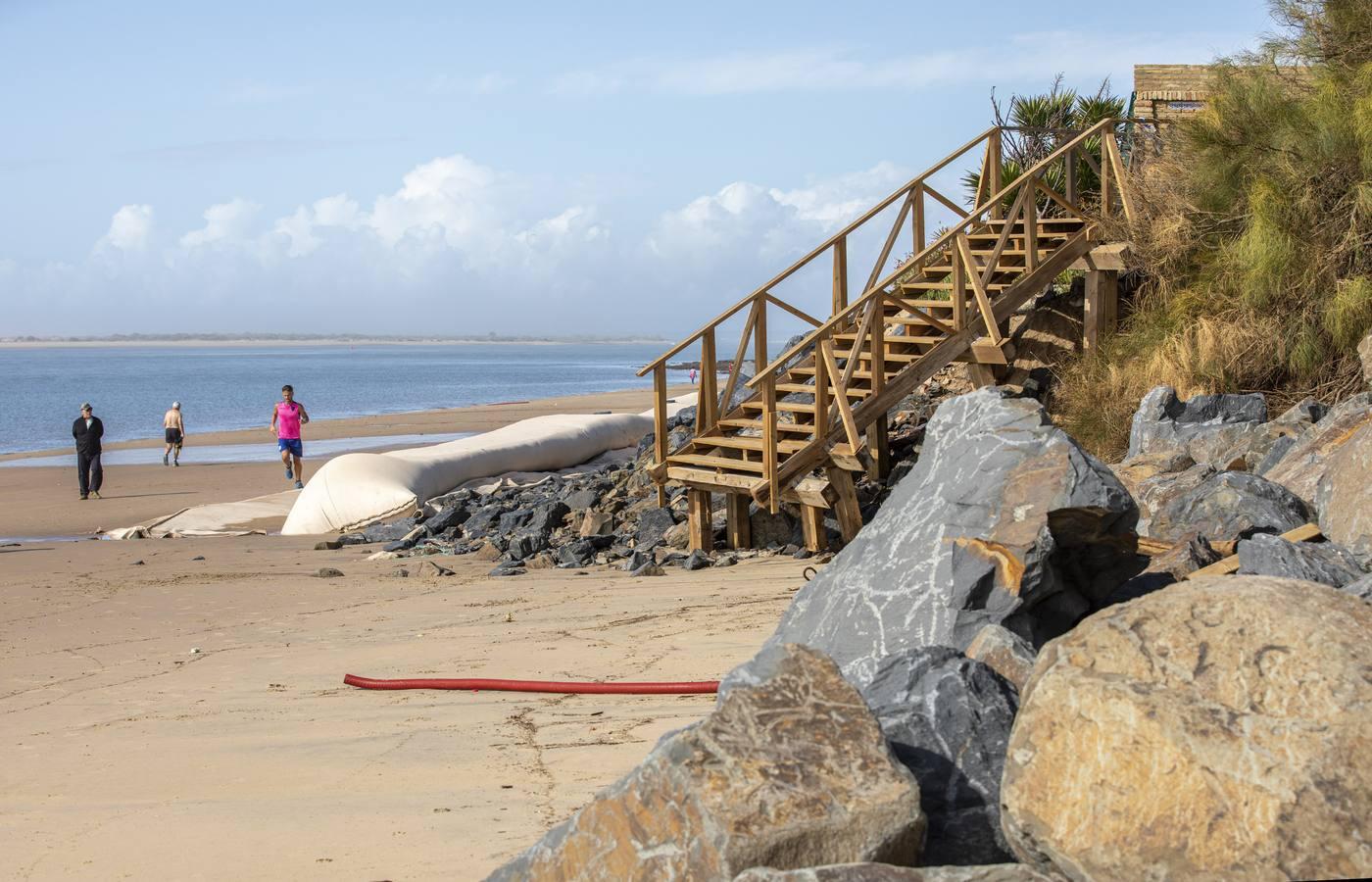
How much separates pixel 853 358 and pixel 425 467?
6603 mm

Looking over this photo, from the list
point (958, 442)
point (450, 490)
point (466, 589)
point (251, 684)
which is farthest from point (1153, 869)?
point (450, 490)

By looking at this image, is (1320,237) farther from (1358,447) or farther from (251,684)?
(251,684)

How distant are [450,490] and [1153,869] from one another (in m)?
13.1

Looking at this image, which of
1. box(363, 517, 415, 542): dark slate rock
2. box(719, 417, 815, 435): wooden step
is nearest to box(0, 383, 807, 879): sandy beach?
box(363, 517, 415, 542): dark slate rock

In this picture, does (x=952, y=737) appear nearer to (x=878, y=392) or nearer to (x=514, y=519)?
(x=878, y=392)

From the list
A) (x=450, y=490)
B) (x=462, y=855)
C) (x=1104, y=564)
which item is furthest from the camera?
(x=450, y=490)

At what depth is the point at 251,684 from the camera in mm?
6594

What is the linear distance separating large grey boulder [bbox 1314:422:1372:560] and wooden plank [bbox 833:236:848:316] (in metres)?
6.68

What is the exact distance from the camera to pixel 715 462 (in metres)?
10.4

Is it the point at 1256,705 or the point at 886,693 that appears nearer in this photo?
the point at 1256,705

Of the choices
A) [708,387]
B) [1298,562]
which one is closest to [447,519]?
[708,387]

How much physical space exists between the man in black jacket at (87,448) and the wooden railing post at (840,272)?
446 inches

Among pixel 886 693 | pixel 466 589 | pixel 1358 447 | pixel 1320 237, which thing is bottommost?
pixel 466 589

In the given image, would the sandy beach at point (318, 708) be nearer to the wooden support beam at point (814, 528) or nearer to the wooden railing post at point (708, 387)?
the wooden support beam at point (814, 528)
